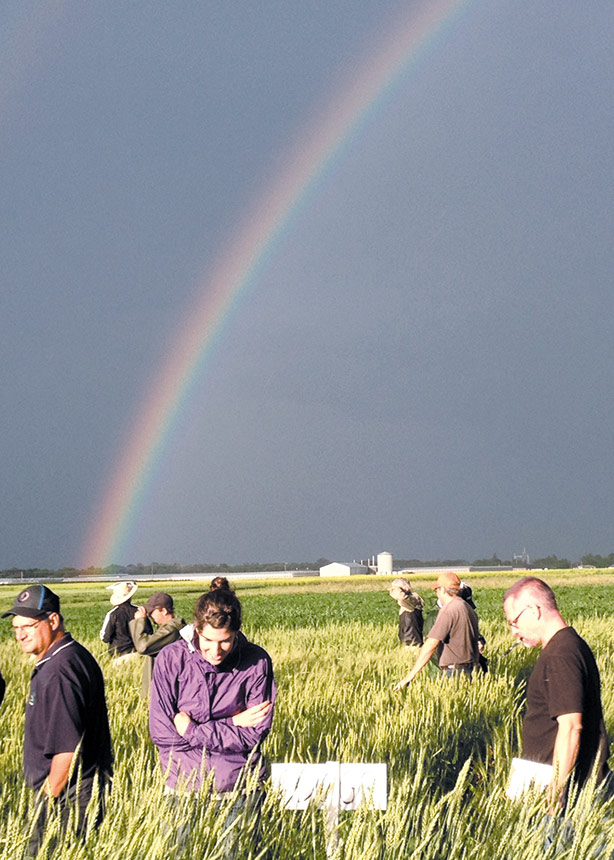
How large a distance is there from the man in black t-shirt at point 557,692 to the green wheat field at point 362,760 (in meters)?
0.30

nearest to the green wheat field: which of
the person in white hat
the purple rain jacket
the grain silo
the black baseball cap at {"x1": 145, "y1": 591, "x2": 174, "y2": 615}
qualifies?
the purple rain jacket

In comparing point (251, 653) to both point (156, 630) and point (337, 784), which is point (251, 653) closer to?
point (337, 784)

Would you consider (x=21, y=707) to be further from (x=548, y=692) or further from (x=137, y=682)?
(x=548, y=692)

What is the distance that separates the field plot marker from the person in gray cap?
3.96m

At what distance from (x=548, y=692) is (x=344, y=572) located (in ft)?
493

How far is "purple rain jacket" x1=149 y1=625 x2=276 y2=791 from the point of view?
4.30 metres

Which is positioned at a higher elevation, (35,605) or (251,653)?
(35,605)

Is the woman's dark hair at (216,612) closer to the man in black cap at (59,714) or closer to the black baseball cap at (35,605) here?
the man in black cap at (59,714)

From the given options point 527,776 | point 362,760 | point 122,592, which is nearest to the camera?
point 527,776

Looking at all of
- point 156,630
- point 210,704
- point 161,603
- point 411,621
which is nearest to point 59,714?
point 210,704

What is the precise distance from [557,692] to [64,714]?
2.00 meters

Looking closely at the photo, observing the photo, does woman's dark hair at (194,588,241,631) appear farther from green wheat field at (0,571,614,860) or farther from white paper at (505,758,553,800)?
white paper at (505,758,553,800)

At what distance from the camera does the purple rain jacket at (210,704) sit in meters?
4.30

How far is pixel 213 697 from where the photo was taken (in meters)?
4.40
